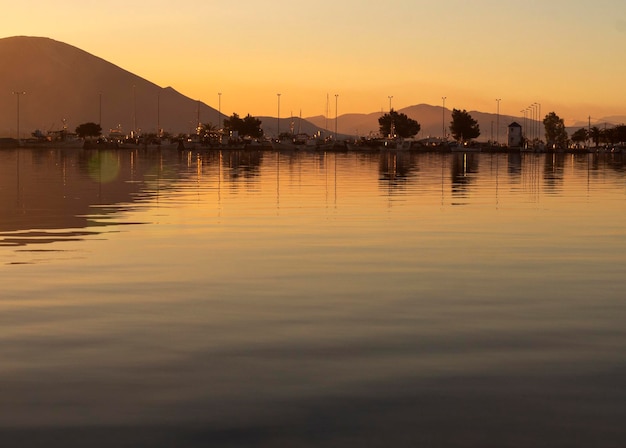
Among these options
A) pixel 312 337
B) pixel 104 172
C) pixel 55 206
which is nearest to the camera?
pixel 312 337

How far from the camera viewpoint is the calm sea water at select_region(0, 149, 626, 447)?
11.1m

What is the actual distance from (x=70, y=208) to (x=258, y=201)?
1015 centimetres

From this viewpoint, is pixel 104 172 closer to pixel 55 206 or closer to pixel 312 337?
pixel 55 206

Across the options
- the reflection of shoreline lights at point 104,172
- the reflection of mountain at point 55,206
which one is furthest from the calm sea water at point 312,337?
the reflection of shoreline lights at point 104,172

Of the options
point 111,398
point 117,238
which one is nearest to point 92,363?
point 111,398

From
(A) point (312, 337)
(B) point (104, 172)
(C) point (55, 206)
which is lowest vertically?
(A) point (312, 337)

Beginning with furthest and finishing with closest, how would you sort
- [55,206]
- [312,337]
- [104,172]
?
[104,172] < [55,206] < [312,337]

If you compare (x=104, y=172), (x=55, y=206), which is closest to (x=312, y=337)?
(x=55, y=206)

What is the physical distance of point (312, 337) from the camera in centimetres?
1591

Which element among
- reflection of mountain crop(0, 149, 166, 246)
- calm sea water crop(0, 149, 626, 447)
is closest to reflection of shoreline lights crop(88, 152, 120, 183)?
reflection of mountain crop(0, 149, 166, 246)

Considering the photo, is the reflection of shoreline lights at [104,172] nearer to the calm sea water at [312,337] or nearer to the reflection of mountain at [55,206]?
the reflection of mountain at [55,206]

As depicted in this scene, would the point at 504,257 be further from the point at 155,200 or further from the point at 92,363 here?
the point at 155,200

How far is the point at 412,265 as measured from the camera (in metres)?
25.3

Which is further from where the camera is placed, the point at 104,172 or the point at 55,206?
the point at 104,172
